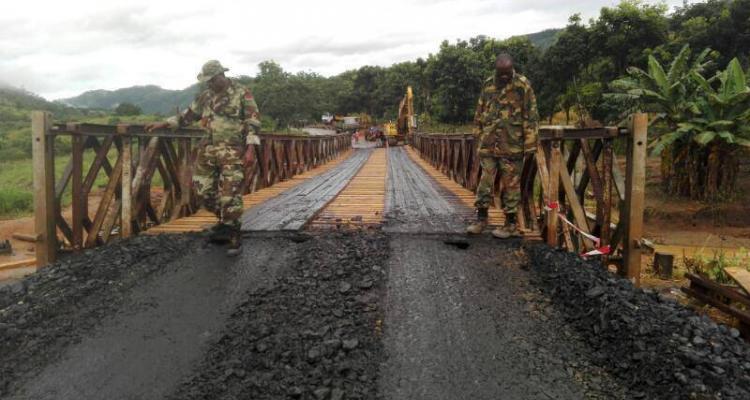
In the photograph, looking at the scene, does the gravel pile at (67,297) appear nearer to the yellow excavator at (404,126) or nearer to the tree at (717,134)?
the tree at (717,134)

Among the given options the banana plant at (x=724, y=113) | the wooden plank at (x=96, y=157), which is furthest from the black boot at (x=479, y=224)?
the banana plant at (x=724, y=113)

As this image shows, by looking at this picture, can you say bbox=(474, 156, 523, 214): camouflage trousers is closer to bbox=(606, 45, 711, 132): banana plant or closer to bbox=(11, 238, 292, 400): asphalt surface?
bbox=(11, 238, 292, 400): asphalt surface

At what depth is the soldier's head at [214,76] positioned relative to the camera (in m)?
5.01

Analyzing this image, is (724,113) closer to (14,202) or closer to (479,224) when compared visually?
(479,224)

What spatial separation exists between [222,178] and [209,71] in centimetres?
101

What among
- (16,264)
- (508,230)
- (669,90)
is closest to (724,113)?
(669,90)

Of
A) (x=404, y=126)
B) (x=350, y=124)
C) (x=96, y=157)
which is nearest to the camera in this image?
(x=96, y=157)

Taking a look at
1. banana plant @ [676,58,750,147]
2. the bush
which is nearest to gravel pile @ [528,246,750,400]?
banana plant @ [676,58,750,147]

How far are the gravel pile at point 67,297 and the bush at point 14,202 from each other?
9.42m

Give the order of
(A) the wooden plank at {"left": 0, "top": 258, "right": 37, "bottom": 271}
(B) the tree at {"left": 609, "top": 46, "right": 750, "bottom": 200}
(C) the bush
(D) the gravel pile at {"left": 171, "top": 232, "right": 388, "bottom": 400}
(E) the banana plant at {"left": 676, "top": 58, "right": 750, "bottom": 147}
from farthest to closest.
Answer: (C) the bush
(B) the tree at {"left": 609, "top": 46, "right": 750, "bottom": 200}
(E) the banana plant at {"left": 676, "top": 58, "right": 750, "bottom": 147}
(A) the wooden plank at {"left": 0, "top": 258, "right": 37, "bottom": 271}
(D) the gravel pile at {"left": 171, "top": 232, "right": 388, "bottom": 400}

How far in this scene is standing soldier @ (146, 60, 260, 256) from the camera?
496 cm

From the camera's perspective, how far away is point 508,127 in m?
5.14

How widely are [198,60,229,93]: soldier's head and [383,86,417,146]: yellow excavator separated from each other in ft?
91.9

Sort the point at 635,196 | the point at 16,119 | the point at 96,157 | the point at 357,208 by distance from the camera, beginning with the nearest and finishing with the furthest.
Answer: the point at 635,196 < the point at 96,157 < the point at 357,208 < the point at 16,119
